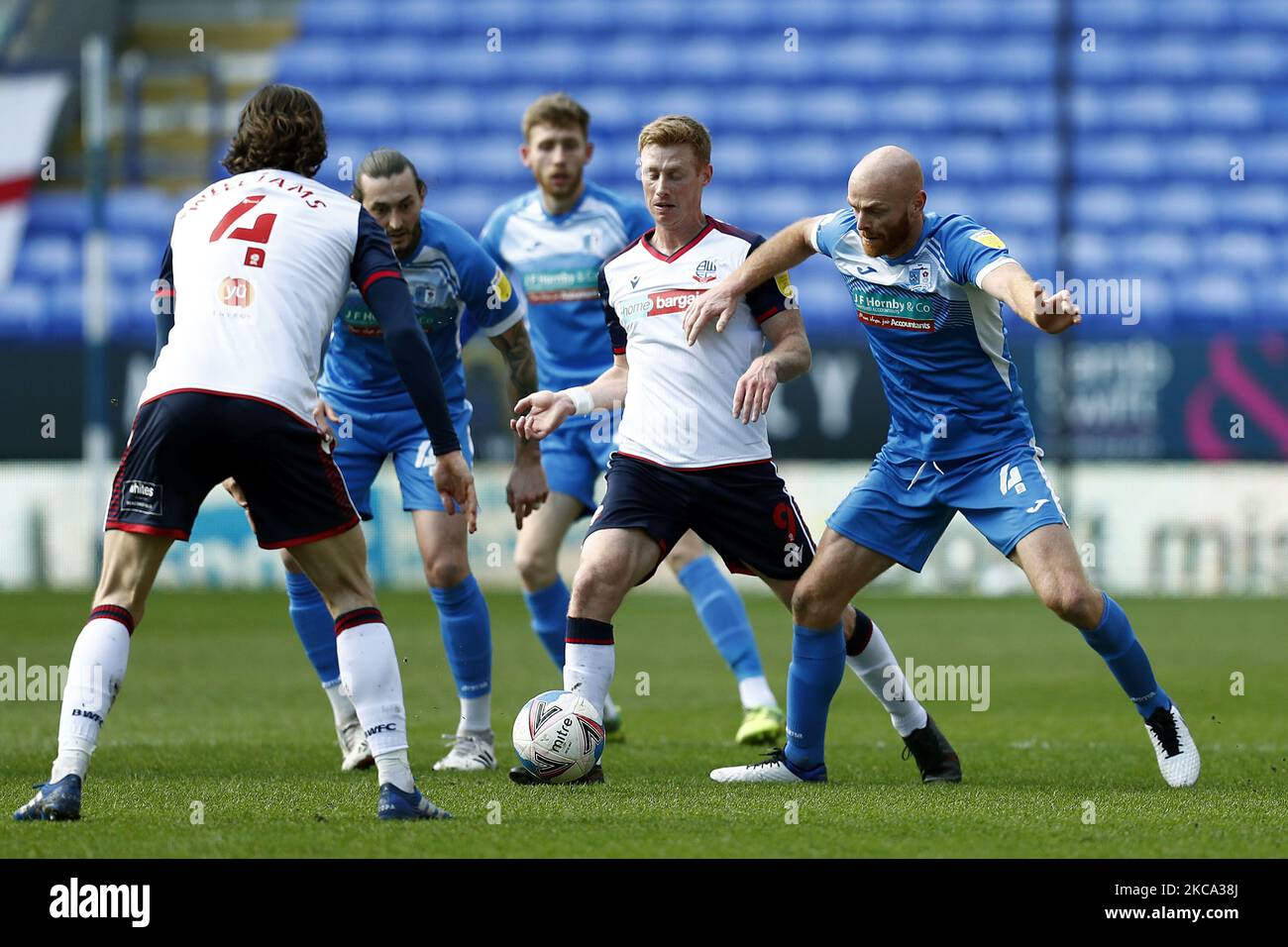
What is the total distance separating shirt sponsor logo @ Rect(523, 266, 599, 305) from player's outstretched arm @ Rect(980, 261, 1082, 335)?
280 centimetres

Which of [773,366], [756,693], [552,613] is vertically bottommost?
[756,693]

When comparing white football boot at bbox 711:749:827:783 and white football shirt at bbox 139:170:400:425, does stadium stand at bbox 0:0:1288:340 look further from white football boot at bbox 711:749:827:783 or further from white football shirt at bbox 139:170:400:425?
white football shirt at bbox 139:170:400:425

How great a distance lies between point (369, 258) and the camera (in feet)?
16.2

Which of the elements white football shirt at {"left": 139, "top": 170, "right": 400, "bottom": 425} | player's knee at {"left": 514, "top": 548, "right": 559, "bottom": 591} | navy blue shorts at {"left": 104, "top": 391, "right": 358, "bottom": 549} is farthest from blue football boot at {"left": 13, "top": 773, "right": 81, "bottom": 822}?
player's knee at {"left": 514, "top": 548, "right": 559, "bottom": 591}

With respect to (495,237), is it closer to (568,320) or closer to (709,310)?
(568,320)

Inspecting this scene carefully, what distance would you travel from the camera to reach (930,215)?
5.81m

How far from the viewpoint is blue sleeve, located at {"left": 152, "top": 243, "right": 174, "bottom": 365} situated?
5147 mm

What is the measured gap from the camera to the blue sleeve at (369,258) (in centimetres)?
493

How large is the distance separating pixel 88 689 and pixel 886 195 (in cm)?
277

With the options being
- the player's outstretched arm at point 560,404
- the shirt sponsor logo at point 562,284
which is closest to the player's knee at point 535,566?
the shirt sponsor logo at point 562,284

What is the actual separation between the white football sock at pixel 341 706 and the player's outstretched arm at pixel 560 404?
1359mm

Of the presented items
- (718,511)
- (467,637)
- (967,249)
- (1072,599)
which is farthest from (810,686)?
(967,249)
